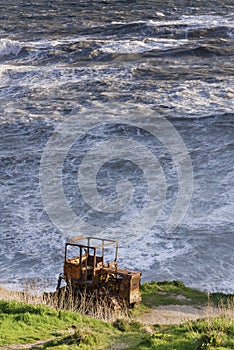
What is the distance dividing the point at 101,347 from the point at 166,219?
53.6ft

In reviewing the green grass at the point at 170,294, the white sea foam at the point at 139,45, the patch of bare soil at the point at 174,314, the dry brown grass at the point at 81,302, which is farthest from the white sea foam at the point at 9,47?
the patch of bare soil at the point at 174,314

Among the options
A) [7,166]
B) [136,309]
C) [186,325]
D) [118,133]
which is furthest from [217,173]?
[186,325]

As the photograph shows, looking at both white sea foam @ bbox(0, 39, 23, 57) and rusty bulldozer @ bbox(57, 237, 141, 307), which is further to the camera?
white sea foam @ bbox(0, 39, 23, 57)

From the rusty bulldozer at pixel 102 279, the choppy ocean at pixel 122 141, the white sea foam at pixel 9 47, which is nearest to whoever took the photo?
the rusty bulldozer at pixel 102 279

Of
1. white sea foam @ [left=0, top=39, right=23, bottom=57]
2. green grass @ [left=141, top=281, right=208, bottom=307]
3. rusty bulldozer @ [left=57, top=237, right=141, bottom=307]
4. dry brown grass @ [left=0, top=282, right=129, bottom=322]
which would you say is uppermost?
white sea foam @ [left=0, top=39, right=23, bottom=57]

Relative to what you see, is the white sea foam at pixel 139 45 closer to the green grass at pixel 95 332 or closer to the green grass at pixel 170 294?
the green grass at pixel 170 294

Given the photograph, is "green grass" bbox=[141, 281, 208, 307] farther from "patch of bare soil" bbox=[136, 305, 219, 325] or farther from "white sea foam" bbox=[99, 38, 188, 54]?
"white sea foam" bbox=[99, 38, 188, 54]

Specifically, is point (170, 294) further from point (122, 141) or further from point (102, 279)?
point (122, 141)

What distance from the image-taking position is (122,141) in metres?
42.3

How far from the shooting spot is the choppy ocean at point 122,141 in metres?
29.0

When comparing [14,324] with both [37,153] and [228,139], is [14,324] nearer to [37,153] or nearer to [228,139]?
[37,153]

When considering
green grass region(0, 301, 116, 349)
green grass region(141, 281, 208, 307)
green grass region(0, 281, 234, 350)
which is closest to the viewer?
green grass region(0, 281, 234, 350)

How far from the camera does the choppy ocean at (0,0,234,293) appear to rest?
95.0 feet

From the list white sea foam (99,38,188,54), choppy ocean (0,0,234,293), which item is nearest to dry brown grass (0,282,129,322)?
choppy ocean (0,0,234,293)
